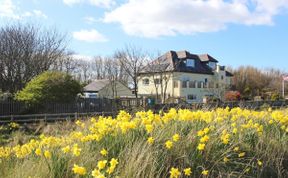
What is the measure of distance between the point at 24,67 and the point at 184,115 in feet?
105

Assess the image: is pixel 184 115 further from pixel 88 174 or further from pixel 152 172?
pixel 88 174

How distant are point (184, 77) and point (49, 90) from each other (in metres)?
31.7

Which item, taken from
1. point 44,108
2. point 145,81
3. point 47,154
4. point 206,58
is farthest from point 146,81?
point 47,154

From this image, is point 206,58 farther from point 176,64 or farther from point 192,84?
point 176,64

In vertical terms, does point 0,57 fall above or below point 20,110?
above

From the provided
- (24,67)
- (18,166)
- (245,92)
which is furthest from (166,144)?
(245,92)

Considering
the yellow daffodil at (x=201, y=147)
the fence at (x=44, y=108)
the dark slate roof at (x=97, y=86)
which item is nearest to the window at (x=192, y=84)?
the dark slate roof at (x=97, y=86)

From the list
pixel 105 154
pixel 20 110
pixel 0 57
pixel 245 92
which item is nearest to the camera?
pixel 105 154

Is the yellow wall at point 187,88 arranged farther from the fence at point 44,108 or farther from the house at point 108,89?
the fence at point 44,108

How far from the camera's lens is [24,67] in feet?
114

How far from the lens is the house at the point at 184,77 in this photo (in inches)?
1930

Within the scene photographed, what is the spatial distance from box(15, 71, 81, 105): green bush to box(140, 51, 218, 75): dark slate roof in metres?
25.0

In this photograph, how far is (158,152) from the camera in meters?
3.96

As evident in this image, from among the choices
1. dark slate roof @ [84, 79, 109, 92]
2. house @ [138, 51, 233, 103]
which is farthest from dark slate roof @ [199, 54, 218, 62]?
dark slate roof @ [84, 79, 109, 92]
